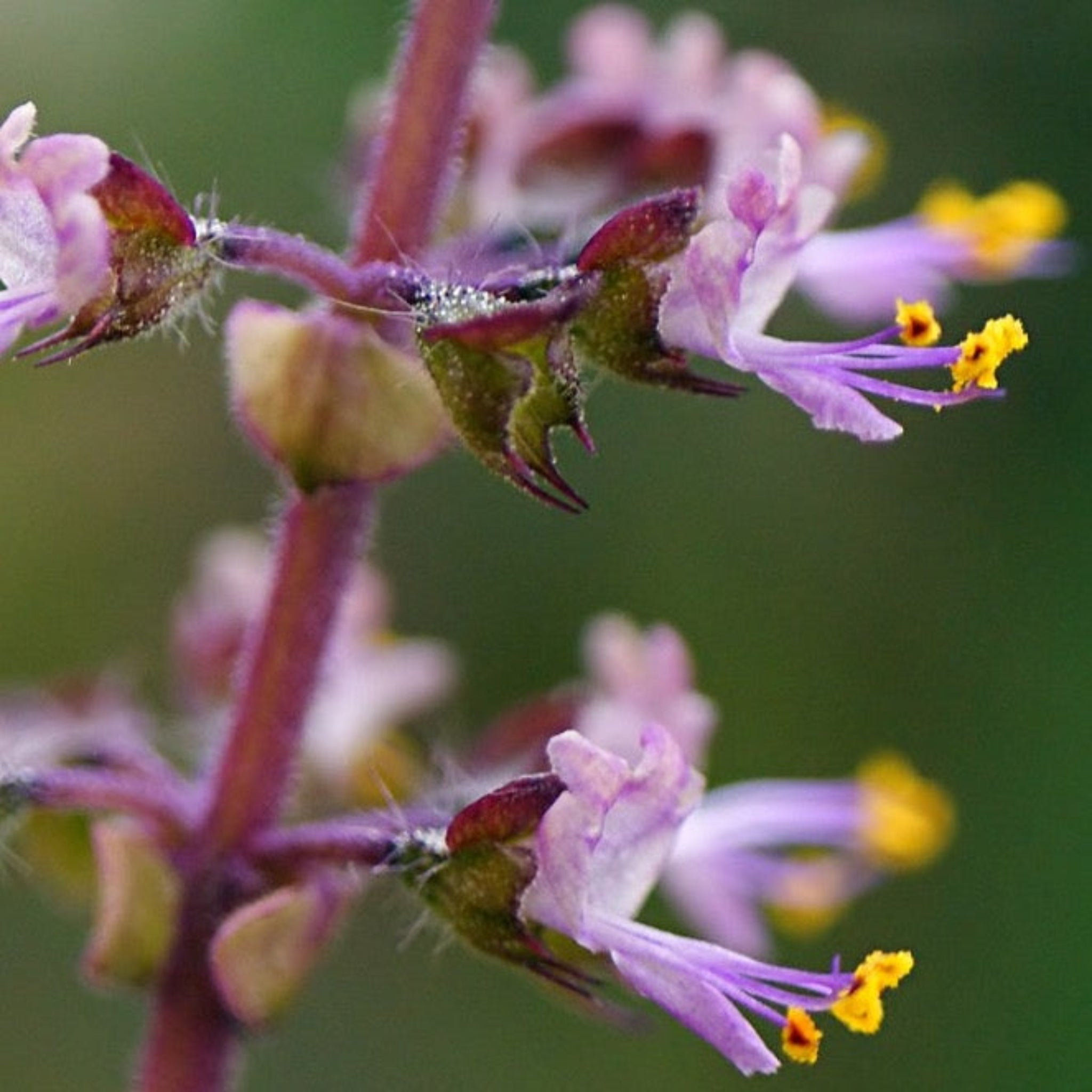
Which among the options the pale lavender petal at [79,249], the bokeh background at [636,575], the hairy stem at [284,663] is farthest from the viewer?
the bokeh background at [636,575]

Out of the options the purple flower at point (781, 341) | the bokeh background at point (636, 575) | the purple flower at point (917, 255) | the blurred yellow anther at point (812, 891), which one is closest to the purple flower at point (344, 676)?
the blurred yellow anther at point (812, 891)

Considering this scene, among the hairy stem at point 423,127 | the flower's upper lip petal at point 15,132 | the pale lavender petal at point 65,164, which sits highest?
the hairy stem at point 423,127

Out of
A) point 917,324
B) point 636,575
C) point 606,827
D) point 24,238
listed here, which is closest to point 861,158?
point 917,324

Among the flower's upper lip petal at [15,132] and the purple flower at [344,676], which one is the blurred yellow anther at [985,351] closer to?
the flower's upper lip petal at [15,132]

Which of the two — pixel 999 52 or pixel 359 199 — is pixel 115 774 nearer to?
pixel 359 199

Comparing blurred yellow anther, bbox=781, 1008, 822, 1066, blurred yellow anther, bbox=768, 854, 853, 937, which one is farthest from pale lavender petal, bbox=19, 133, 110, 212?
blurred yellow anther, bbox=768, 854, 853, 937

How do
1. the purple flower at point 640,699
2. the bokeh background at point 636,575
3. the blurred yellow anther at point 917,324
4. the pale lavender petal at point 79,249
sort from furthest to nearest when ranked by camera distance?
1. the bokeh background at point 636,575
2. the purple flower at point 640,699
3. the blurred yellow anther at point 917,324
4. the pale lavender petal at point 79,249

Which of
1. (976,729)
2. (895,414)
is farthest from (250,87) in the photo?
(976,729)
